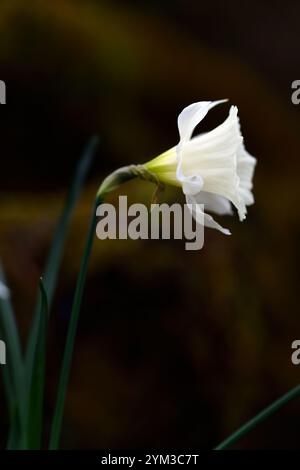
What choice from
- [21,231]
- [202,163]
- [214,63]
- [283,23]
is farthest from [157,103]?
[202,163]

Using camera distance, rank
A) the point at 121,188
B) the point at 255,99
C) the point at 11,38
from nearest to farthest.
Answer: the point at 121,188
the point at 11,38
the point at 255,99

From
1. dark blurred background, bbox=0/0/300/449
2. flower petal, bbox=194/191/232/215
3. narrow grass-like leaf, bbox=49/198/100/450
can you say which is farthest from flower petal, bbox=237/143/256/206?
dark blurred background, bbox=0/0/300/449

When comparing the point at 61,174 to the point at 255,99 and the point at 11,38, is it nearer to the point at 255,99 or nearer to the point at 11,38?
the point at 11,38

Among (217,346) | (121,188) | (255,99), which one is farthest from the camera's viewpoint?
(255,99)

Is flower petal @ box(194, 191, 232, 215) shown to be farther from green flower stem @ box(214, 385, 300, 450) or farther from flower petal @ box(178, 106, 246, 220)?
green flower stem @ box(214, 385, 300, 450)

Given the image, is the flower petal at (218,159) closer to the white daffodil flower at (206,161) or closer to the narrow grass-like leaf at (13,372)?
the white daffodil flower at (206,161)

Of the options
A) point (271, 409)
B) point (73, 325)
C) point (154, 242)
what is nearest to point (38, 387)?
point (73, 325)

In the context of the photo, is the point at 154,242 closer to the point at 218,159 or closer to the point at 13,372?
the point at 13,372
